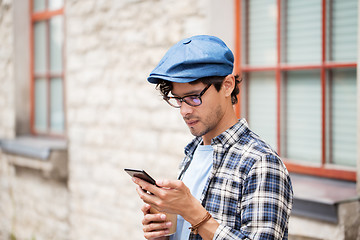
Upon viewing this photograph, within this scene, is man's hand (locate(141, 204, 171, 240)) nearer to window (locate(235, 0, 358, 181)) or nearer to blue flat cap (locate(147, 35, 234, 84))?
blue flat cap (locate(147, 35, 234, 84))

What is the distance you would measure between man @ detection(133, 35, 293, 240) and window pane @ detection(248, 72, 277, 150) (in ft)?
5.07

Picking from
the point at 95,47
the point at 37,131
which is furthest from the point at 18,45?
the point at 95,47

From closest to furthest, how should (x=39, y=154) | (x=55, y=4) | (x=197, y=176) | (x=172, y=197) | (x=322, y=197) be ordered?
1. (x=172, y=197)
2. (x=197, y=176)
3. (x=322, y=197)
4. (x=39, y=154)
5. (x=55, y=4)

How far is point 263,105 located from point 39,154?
109 inches

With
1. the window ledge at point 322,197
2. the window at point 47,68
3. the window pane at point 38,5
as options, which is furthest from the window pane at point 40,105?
the window ledge at point 322,197

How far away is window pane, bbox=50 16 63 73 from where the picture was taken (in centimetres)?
554

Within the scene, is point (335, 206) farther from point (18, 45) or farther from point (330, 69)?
point (18, 45)

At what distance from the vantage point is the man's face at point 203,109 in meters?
1.62

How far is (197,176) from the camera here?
164cm

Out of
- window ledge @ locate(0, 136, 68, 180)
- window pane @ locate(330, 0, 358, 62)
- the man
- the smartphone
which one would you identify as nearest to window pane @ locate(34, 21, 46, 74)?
window ledge @ locate(0, 136, 68, 180)

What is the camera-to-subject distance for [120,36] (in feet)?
13.6

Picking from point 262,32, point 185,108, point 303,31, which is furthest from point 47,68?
point 185,108

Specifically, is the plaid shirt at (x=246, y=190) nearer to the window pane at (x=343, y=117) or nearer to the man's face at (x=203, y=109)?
the man's face at (x=203, y=109)

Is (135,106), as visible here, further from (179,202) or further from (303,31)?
(179,202)
